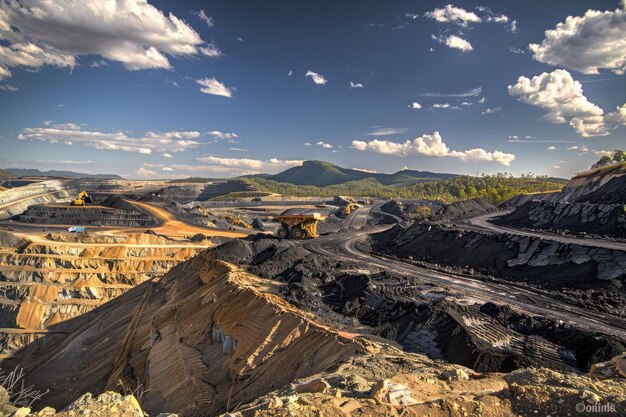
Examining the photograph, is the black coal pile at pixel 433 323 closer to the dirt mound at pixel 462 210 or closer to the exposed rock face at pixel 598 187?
the dirt mound at pixel 462 210

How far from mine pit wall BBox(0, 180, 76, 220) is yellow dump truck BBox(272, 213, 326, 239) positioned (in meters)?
51.3

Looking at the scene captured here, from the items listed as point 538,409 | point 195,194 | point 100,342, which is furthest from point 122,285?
point 195,194

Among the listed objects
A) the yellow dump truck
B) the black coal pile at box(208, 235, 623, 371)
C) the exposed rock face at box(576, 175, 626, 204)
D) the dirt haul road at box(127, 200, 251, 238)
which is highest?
the exposed rock face at box(576, 175, 626, 204)

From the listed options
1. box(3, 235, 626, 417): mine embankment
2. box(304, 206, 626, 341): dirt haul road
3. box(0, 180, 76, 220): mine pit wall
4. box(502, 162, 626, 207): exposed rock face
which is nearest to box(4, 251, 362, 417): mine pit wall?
box(3, 235, 626, 417): mine embankment

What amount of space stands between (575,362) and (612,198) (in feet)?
125

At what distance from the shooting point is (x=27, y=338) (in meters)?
25.6

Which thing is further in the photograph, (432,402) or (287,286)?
(287,286)

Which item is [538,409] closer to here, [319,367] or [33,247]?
[319,367]

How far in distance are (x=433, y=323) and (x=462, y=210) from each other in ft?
145

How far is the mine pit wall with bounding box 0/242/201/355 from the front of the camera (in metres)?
26.6

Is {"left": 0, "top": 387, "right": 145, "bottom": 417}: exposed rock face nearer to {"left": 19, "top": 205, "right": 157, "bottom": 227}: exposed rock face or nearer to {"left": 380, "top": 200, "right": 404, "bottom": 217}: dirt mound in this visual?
{"left": 19, "top": 205, "right": 157, "bottom": 227}: exposed rock face

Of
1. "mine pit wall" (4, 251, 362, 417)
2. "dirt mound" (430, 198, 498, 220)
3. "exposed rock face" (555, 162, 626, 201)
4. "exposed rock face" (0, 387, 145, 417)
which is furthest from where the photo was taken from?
"dirt mound" (430, 198, 498, 220)

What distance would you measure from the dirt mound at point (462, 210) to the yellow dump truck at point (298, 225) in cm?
2036

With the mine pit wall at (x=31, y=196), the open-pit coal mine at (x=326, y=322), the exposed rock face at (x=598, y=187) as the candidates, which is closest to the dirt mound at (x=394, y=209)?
the exposed rock face at (x=598, y=187)
